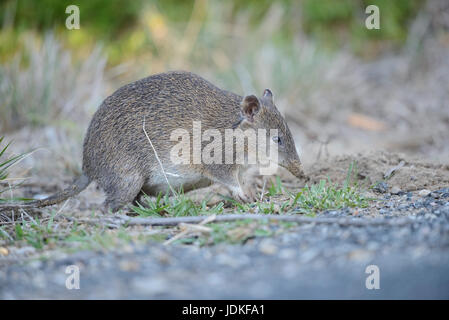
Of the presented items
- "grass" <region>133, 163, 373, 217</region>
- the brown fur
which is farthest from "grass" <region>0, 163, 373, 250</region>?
the brown fur

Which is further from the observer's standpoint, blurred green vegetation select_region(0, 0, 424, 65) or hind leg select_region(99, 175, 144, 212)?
blurred green vegetation select_region(0, 0, 424, 65)

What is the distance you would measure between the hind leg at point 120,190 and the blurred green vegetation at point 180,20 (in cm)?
580

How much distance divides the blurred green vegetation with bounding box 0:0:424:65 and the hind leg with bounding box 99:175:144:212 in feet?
19.0

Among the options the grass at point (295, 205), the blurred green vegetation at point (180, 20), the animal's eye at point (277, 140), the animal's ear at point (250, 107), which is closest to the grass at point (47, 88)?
the blurred green vegetation at point (180, 20)

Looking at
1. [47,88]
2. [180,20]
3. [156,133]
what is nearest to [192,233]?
[156,133]

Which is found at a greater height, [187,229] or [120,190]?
[120,190]

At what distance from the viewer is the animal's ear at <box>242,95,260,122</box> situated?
5375mm

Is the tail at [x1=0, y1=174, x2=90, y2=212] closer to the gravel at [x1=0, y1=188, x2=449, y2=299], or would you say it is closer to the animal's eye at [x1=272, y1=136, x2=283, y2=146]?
the gravel at [x1=0, y1=188, x2=449, y2=299]

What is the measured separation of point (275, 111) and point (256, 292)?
288cm

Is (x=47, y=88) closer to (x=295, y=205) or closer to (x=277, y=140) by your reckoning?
(x=277, y=140)

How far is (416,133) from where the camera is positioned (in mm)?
8727

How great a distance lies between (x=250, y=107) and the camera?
Result: 5.45 m

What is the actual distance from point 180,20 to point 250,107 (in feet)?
21.8

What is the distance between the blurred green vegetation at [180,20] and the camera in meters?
11.0
